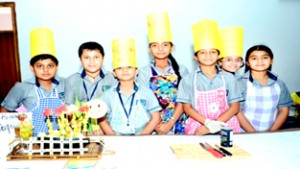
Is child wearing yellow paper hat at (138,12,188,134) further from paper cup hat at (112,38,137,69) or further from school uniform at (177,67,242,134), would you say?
paper cup hat at (112,38,137,69)

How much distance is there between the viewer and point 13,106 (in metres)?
1.75

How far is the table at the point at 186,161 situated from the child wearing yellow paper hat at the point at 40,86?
0.62 meters

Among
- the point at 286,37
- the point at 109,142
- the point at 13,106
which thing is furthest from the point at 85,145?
the point at 286,37

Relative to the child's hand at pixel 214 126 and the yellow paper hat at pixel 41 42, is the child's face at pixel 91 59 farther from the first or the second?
the child's hand at pixel 214 126

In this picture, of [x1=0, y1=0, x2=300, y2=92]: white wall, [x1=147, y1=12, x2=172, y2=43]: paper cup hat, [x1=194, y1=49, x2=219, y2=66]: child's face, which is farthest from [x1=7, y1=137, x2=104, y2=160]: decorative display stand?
[x1=0, y1=0, x2=300, y2=92]: white wall

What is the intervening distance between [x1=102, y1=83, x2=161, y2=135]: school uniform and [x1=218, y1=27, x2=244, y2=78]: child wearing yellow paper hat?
54 cm

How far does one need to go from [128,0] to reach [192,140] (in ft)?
5.02

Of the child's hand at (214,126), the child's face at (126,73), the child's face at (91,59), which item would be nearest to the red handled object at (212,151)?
the child's hand at (214,126)

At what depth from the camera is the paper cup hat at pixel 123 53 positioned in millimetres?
1569

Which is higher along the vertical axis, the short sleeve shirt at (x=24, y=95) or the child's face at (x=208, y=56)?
the child's face at (x=208, y=56)

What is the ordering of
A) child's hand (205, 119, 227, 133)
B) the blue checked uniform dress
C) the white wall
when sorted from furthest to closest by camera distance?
the white wall, the blue checked uniform dress, child's hand (205, 119, 227, 133)

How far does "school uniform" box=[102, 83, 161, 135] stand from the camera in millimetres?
1524

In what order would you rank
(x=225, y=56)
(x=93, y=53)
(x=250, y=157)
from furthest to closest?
(x=225, y=56) < (x=93, y=53) < (x=250, y=157)

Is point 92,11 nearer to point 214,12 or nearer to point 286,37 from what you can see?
point 214,12
